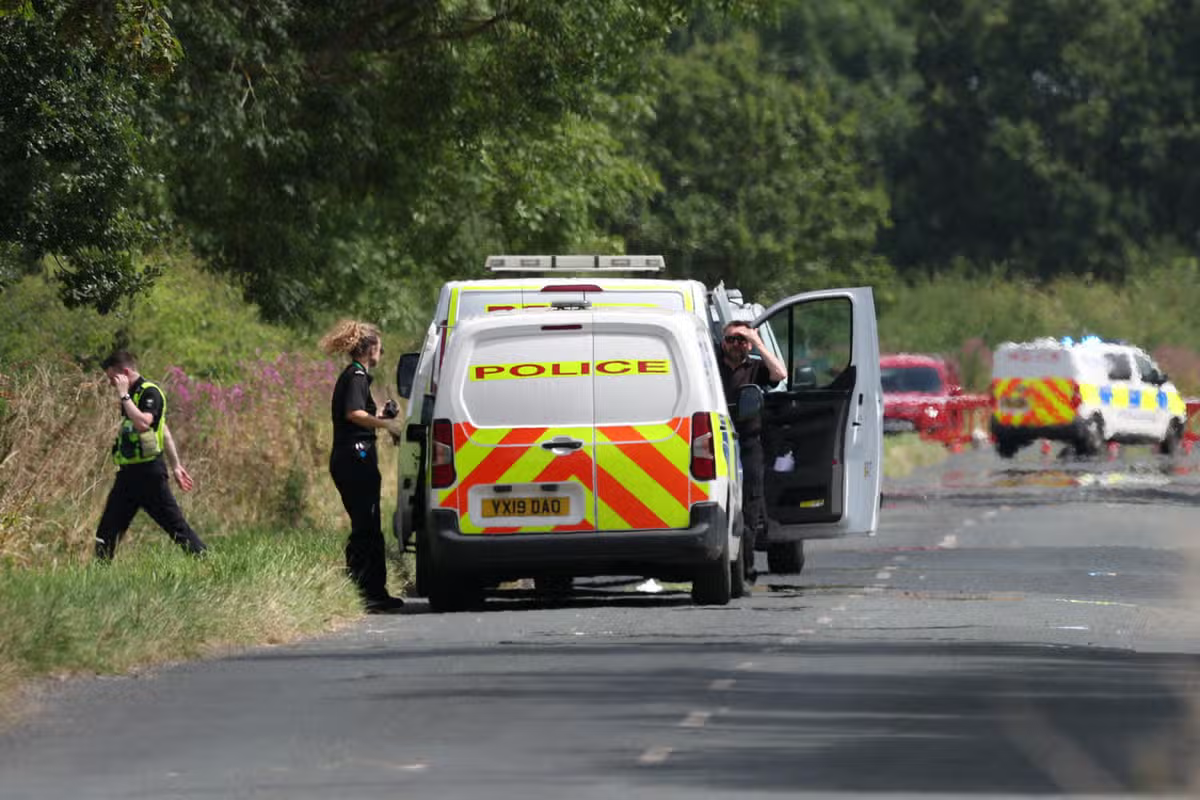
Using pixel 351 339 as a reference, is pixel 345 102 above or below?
above

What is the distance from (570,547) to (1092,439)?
28.9 metres

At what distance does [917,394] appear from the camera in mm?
49156

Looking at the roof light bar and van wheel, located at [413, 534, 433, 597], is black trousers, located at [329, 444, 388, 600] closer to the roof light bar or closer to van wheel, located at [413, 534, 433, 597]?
van wheel, located at [413, 534, 433, 597]

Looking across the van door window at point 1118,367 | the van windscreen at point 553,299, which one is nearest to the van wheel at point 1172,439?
the van door window at point 1118,367

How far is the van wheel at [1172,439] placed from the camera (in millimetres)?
47562

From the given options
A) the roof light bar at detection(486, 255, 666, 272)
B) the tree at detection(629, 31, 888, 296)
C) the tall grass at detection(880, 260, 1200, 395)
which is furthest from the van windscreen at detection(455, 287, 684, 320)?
the tree at detection(629, 31, 888, 296)

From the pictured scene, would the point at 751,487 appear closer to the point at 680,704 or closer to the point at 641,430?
the point at 641,430

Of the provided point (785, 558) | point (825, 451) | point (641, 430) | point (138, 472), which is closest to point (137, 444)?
point (138, 472)

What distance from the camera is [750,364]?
808 inches

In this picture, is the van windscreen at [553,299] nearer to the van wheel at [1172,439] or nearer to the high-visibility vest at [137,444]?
the high-visibility vest at [137,444]

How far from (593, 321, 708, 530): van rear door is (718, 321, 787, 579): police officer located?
82.2 inches

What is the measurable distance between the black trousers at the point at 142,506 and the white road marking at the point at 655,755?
853 centimetres

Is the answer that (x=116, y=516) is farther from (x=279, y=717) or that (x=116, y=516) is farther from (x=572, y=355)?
(x=279, y=717)

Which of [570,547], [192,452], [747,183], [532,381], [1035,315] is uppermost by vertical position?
[747,183]
